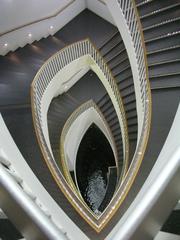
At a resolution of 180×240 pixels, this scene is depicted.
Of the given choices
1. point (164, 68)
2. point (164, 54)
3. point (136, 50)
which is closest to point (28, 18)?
point (136, 50)

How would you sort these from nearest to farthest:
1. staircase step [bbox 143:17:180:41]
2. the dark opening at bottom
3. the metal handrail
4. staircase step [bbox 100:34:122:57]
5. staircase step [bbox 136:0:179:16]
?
1. the metal handrail
2. staircase step [bbox 143:17:180:41]
3. staircase step [bbox 136:0:179:16]
4. staircase step [bbox 100:34:122:57]
5. the dark opening at bottom

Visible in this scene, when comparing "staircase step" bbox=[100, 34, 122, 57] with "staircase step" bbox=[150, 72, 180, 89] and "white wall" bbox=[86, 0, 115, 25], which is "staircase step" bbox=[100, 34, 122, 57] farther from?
"staircase step" bbox=[150, 72, 180, 89]

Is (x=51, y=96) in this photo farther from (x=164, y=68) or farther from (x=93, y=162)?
(x=93, y=162)

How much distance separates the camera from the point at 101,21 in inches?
391

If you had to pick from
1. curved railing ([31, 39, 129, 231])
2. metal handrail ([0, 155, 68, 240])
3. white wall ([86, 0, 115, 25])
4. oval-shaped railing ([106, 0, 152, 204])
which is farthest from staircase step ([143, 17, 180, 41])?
metal handrail ([0, 155, 68, 240])

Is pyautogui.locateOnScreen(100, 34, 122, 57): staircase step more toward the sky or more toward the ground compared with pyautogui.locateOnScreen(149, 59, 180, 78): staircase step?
more toward the sky

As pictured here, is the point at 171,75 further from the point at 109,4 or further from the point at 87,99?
the point at 87,99

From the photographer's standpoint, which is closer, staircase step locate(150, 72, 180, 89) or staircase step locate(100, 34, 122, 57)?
staircase step locate(150, 72, 180, 89)

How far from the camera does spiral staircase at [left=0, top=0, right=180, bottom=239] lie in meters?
1.04

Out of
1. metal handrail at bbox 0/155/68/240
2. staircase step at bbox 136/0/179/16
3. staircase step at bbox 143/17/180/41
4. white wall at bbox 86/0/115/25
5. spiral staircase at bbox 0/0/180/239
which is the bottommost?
metal handrail at bbox 0/155/68/240

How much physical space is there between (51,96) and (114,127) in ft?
9.12

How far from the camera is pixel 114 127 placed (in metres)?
10.2

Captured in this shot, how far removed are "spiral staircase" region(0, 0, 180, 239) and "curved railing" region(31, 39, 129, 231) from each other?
0.22 ft

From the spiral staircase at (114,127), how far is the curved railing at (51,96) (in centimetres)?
7
